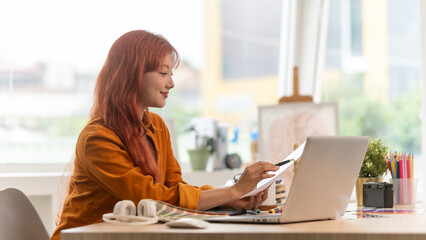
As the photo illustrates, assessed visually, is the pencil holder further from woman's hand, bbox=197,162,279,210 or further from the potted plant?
woman's hand, bbox=197,162,279,210

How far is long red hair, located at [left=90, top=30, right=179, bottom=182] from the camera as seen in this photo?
6.41ft

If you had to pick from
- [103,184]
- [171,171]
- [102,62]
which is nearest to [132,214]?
[103,184]

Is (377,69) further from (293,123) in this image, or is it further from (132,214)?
(132,214)

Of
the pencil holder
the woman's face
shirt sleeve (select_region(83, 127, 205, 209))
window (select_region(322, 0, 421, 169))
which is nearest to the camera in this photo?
shirt sleeve (select_region(83, 127, 205, 209))

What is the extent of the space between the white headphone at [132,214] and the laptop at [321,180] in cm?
16

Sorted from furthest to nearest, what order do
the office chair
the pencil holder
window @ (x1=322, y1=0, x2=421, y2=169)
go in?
window @ (x1=322, y1=0, x2=421, y2=169) < the pencil holder < the office chair

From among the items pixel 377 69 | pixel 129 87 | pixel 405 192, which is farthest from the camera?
pixel 377 69

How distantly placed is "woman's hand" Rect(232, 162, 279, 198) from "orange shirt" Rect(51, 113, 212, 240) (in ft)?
0.47

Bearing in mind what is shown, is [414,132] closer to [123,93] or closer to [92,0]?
[92,0]

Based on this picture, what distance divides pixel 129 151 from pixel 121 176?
148 millimetres

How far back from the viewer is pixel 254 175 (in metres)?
1.81

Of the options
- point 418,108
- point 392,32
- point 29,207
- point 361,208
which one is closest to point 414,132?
point 418,108

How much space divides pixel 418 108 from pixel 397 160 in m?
1.76

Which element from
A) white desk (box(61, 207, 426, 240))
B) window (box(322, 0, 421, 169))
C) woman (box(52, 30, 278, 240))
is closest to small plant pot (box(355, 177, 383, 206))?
woman (box(52, 30, 278, 240))
